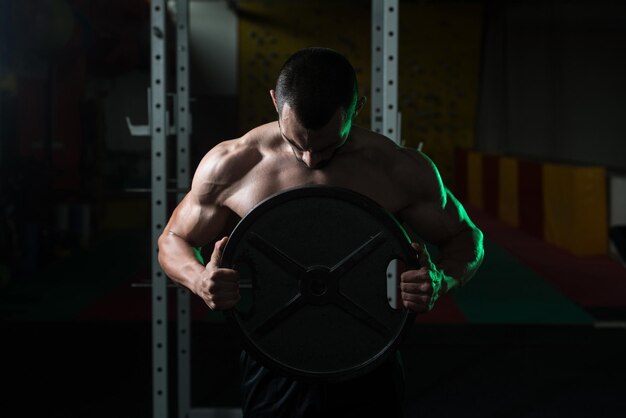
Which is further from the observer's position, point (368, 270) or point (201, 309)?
point (201, 309)

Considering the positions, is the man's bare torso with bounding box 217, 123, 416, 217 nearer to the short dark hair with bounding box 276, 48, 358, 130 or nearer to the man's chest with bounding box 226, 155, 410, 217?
the man's chest with bounding box 226, 155, 410, 217

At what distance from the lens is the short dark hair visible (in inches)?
49.1

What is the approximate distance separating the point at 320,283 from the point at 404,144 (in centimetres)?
366

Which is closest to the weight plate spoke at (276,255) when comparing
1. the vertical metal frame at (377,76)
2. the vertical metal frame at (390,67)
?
the vertical metal frame at (390,67)

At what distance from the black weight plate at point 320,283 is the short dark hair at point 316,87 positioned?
15 cm

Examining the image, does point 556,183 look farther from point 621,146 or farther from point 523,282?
point 621,146

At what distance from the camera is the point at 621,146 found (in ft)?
37.8

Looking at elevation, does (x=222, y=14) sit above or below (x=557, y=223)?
above

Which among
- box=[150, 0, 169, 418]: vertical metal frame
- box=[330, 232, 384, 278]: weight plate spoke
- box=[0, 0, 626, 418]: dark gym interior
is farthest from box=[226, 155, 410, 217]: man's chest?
box=[150, 0, 169, 418]: vertical metal frame

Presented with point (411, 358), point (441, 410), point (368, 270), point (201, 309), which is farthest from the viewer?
point (201, 309)

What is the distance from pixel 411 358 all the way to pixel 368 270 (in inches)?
101

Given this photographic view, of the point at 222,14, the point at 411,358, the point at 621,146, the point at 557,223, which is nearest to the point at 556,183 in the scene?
the point at 557,223

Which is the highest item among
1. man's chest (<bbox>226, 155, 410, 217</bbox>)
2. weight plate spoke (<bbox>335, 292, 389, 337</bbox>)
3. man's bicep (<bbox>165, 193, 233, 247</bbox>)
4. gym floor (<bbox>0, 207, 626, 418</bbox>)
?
man's chest (<bbox>226, 155, 410, 217</bbox>)

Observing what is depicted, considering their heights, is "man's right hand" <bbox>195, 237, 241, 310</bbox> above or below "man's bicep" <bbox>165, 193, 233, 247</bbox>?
below
